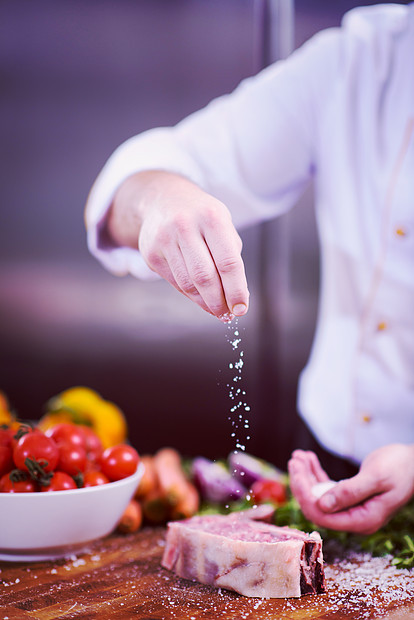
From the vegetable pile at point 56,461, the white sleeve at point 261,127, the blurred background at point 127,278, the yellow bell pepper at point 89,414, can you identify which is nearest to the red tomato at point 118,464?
the vegetable pile at point 56,461

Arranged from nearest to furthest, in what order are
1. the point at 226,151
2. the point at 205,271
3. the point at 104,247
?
the point at 205,271 < the point at 104,247 < the point at 226,151

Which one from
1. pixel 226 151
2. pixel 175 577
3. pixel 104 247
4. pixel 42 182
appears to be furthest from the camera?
pixel 42 182

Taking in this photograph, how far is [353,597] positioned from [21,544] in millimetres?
450

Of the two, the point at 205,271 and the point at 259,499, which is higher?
the point at 205,271

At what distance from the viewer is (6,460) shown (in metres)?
0.96

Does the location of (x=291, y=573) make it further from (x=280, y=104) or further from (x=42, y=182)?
(x=42, y=182)

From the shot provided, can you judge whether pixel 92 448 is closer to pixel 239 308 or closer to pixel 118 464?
pixel 118 464

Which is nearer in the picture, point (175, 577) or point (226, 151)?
point (175, 577)

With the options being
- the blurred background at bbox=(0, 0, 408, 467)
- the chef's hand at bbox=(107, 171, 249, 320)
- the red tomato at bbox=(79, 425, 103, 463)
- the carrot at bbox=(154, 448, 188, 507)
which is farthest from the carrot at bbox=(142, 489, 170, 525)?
the blurred background at bbox=(0, 0, 408, 467)

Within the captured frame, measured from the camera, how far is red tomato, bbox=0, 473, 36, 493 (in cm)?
92

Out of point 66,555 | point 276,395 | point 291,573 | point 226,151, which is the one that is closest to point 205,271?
point 291,573

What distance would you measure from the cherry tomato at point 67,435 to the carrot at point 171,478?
23 centimetres

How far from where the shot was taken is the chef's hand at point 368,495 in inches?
34.8

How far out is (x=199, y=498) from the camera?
1.32 m
